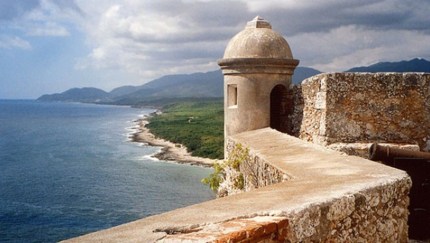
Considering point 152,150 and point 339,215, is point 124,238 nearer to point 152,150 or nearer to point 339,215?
point 339,215

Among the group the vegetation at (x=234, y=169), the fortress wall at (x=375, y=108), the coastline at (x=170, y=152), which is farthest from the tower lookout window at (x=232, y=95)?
the coastline at (x=170, y=152)

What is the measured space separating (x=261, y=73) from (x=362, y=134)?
8.71 feet

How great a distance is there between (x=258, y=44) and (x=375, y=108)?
9.59 feet

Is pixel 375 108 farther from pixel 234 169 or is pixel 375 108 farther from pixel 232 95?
pixel 232 95

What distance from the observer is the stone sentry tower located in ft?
27.9

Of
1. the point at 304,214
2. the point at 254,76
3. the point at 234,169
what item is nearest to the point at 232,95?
the point at 254,76

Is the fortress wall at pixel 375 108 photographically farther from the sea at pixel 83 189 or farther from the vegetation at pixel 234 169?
the sea at pixel 83 189

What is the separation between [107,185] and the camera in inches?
1442

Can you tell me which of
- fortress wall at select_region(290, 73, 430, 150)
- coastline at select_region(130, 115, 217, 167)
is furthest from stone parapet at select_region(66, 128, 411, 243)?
coastline at select_region(130, 115, 217, 167)

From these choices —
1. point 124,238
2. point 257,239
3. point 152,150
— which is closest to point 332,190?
point 257,239

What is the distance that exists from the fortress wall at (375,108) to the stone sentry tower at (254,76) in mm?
1993

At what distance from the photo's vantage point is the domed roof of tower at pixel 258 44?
853cm

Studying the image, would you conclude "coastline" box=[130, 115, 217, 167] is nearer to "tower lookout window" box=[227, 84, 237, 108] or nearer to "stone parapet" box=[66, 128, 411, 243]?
"tower lookout window" box=[227, 84, 237, 108]

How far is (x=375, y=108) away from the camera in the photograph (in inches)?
259
